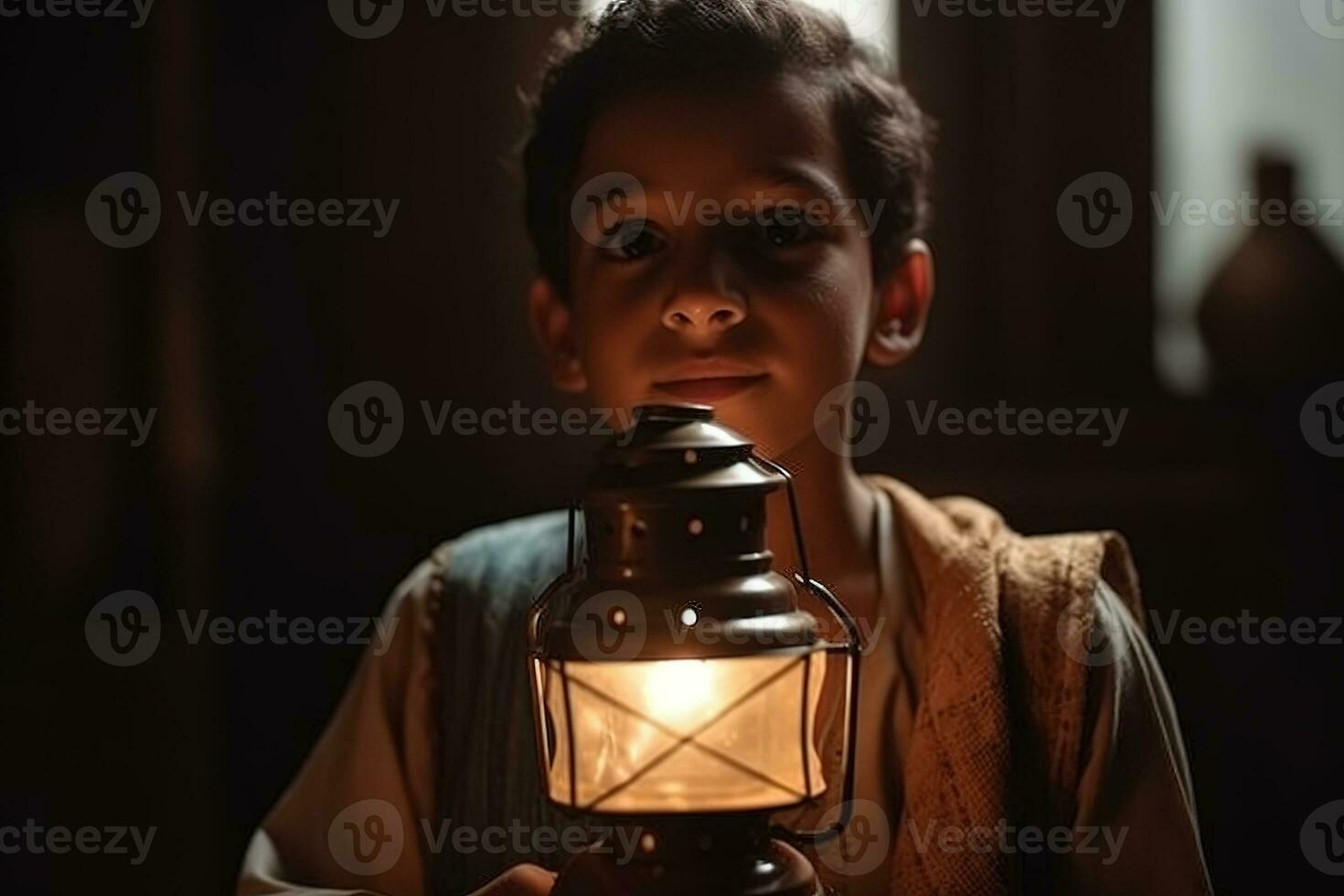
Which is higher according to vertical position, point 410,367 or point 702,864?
point 410,367

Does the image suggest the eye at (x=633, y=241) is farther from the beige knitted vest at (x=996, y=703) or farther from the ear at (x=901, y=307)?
the beige knitted vest at (x=996, y=703)

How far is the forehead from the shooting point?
66.4 inches

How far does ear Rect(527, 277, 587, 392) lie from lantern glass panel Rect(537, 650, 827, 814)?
0.65 meters

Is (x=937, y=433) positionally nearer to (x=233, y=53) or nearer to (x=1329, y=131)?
(x=1329, y=131)

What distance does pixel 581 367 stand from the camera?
6.24 ft

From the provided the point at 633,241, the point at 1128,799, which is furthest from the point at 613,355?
the point at 1128,799

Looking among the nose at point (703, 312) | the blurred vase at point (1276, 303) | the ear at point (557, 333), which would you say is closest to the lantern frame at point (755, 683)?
the nose at point (703, 312)

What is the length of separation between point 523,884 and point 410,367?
4.37 ft

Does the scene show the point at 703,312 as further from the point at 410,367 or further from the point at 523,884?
the point at 410,367

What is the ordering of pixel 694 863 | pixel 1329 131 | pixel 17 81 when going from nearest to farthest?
pixel 694 863 → pixel 17 81 → pixel 1329 131

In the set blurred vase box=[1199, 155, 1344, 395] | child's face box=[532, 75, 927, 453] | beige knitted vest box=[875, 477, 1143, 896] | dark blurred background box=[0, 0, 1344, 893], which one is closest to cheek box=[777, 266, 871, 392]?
child's face box=[532, 75, 927, 453]

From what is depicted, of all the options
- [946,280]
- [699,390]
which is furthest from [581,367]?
[946,280]

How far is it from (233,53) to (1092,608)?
1577 millimetres

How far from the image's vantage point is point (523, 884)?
1466 millimetres
